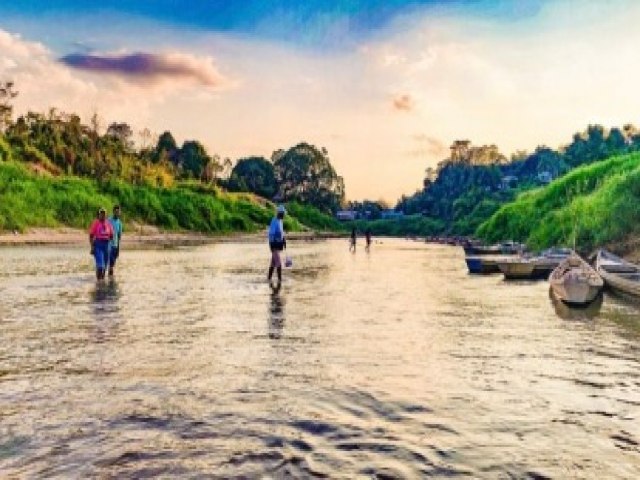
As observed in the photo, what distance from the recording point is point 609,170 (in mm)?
44656

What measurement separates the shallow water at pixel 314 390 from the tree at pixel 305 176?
128306mm

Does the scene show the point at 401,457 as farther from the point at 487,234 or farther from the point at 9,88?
the point at 9,88

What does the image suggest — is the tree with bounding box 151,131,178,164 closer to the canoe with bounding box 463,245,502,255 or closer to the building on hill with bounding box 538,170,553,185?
the building on hill with bounding box 538,170,553,185

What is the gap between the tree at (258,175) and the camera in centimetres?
13675

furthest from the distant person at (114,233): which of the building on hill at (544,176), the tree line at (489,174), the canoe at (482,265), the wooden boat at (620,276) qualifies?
the building on hill at (544,176)

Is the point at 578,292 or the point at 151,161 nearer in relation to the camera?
the point at 578,292

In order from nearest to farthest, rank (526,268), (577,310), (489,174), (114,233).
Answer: (577,310)
(114,233)
(526,268)
(489,174)

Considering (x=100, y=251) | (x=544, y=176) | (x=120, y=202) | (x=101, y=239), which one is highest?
(x=544, y=176)

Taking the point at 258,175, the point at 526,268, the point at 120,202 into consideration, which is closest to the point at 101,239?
the point at 526,268

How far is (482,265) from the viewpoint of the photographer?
91.7ft

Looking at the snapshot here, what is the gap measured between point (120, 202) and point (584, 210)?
51808 mm

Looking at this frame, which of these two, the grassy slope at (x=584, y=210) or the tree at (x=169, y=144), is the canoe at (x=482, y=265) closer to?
the grassy slope at (x=584, y=210)

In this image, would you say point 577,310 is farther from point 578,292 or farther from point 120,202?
point 120,202

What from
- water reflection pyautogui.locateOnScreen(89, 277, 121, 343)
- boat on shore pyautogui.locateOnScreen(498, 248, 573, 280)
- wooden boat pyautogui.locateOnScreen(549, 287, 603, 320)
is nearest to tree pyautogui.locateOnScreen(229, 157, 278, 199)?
boat on shore pyautogui.locateOnScreen(498, 248, 573, 280)
